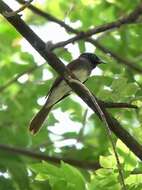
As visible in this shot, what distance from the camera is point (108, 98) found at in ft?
10.5

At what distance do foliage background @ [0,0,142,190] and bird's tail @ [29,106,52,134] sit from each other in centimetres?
14

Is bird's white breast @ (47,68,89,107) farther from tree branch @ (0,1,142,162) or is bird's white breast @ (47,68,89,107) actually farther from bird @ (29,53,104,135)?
tree branch @ (0,1,142,162)

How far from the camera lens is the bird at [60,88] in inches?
165

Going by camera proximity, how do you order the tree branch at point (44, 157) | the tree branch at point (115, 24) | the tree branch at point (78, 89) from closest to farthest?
the tree branch at point (115, 24), the tree branch at point (78, 89), the tree branch at point (44, 157)

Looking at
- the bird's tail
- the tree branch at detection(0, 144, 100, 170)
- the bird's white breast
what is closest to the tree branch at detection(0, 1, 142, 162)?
the tree branch at detection(0, 144, 100, 170)

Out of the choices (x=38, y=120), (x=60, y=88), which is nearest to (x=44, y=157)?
(x=38, y=120)

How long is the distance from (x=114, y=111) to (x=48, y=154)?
843 millimetres

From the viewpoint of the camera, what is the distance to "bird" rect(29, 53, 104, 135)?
13.7 feet

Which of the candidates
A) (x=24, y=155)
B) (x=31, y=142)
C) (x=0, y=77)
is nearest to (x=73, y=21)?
(x=0, y=77)

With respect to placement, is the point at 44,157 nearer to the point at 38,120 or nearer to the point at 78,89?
the point at 38,120

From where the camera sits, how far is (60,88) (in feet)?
14.8

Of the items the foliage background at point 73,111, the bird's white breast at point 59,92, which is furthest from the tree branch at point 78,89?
the bird's white breast at point 59,92

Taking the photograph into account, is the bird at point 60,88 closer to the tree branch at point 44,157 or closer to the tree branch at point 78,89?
the tree branch at point 44,157

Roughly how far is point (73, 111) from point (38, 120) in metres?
0.80
